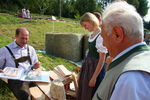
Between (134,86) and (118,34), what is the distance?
0.31 metres

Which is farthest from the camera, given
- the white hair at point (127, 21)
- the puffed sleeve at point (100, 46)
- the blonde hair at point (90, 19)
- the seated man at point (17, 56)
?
the seated man at point (17, 56)

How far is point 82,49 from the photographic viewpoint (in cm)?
811

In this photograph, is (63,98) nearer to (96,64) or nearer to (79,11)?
(96,64)

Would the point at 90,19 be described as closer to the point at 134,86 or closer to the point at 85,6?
the point at 134,86

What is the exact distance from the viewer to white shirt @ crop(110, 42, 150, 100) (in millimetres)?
938

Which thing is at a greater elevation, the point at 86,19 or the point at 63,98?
the point at 86,19

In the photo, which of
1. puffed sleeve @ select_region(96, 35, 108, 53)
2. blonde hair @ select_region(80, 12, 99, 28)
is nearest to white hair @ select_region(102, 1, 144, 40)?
puffed sleeve @ select_region(96, 35, 108, 53)

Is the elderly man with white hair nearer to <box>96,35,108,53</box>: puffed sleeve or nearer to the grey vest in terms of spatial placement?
the grey vest

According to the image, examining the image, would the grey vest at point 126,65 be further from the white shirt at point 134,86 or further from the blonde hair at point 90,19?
the blonde hair at point 90,19

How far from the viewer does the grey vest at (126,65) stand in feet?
3.28

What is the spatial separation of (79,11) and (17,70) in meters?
32.8

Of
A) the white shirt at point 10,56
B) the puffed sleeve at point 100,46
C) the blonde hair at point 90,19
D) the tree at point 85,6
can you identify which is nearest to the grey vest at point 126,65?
the puffed sleeve at point 100,46

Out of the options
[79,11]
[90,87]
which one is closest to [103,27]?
[90,87]

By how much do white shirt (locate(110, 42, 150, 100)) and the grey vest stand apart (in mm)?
27
